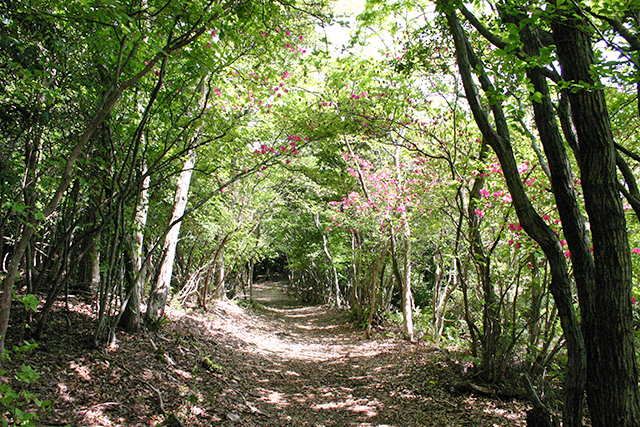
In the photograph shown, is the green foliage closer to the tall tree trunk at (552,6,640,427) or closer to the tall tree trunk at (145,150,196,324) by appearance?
the tall tree trunk at (145,150,196,324)

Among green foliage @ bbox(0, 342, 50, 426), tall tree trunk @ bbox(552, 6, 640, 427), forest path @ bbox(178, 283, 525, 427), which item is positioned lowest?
forest path @ bbox(178, 283, 525, 427)

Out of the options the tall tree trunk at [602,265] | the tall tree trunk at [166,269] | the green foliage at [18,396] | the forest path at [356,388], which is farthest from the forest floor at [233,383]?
the tall tree trunk at [602,265]

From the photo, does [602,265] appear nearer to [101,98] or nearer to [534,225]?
[534,225]

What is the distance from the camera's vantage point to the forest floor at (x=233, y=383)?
3373 mm

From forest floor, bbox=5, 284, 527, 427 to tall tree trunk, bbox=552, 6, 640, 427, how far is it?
6.39ft

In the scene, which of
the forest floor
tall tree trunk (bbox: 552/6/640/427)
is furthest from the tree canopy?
the forest floor

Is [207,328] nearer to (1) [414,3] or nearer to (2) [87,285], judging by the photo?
(2) [87,285]

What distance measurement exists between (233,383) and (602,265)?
4843 mm

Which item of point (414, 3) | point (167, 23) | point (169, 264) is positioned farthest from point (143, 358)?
point (414, 3)

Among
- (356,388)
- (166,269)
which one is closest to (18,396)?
(166,269)

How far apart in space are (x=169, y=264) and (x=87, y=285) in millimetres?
1360

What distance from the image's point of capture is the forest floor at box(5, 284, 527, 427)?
3373 millimetres

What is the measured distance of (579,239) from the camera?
8.92ft

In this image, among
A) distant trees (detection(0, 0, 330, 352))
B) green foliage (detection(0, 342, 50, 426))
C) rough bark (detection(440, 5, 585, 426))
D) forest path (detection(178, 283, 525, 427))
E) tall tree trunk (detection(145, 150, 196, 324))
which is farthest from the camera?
tall tree trunk (detection(145, 150, 196, 324))
